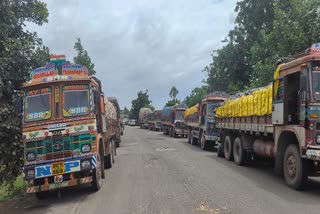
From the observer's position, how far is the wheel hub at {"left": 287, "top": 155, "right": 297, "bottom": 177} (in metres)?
9.47

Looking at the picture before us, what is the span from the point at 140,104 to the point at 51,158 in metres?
102

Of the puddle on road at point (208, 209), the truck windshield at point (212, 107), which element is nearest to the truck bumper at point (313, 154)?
the puddle on road at point (208, 209)

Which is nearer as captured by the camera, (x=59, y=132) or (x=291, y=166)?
(x=59, y=132)

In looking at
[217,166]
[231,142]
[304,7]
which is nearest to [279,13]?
[304,7]

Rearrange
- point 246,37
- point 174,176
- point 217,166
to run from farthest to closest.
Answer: point 246,37 < point 217,166 < point 174,176

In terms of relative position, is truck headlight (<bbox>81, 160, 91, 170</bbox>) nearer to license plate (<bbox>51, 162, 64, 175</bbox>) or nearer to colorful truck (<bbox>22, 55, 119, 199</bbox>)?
colorful truck (<bbox>22, 55, 119, 199</bbox>)

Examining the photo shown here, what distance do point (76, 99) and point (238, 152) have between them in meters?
7.75

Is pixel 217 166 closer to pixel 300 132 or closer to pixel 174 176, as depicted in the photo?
pixel 174 176

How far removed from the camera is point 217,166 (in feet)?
46.6

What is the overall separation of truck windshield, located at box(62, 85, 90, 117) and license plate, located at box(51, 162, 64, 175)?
1339 mm

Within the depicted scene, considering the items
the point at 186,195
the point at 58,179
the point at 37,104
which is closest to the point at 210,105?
the point at 186,195

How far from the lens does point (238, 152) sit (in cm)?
1491

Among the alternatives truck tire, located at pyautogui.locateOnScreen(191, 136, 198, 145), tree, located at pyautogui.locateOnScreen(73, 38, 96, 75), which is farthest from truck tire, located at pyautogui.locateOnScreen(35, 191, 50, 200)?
tree, located at pyautogui.locateOnScreen(73, 38, 96, 75)

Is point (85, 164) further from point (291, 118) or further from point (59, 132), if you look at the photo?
point (291, 118)
